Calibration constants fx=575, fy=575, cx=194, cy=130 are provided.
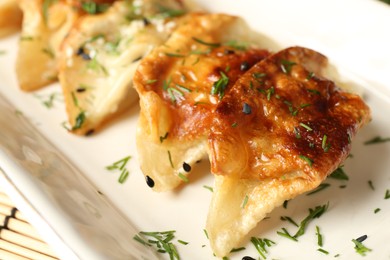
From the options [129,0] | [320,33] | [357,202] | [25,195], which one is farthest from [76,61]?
[357,202]

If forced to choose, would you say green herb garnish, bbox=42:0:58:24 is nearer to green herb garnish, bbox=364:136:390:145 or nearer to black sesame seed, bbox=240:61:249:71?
black sesame seed, bbox=240:61:249:71

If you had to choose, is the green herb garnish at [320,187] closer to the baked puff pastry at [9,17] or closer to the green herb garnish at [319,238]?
the green herb garnish at [319,238]

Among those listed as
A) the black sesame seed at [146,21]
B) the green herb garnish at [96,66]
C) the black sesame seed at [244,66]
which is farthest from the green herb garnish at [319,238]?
the black sesame seed at [146,21]

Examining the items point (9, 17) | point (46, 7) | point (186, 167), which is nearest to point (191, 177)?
point (186, 167)

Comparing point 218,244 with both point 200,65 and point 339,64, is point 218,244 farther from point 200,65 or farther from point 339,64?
point 339,64

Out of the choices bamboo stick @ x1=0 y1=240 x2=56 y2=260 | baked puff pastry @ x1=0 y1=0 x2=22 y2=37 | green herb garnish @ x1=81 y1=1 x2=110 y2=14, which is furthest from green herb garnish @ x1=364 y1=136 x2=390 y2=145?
baked puff pastry @ x1=0 y1=0 x2=22 y2=37

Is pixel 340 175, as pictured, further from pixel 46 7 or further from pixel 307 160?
pixel 46 7
